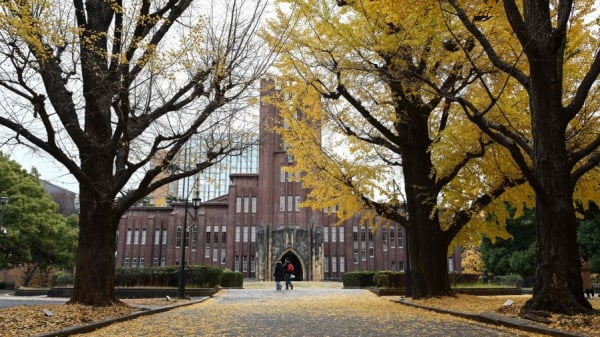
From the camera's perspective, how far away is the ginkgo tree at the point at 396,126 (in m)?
10.7

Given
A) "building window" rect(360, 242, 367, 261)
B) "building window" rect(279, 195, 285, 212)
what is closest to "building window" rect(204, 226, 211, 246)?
"building window" rect(279, 195, 285, 212)

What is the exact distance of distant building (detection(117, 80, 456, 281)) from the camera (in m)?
50.9

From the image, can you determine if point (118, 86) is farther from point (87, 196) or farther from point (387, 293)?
point (387, 293)

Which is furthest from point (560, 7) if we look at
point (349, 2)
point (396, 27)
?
point (349, 2)

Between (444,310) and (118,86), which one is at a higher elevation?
(118,86)

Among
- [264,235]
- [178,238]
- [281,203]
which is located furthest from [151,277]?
[178,238]

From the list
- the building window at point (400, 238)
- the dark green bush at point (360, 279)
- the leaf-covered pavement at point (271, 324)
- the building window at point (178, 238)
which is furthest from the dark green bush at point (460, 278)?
the building window at point (178, 238)

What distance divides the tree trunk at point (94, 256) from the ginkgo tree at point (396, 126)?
5835 millimetres

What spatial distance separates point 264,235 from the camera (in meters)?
51.6

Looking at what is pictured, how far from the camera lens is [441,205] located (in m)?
13.6

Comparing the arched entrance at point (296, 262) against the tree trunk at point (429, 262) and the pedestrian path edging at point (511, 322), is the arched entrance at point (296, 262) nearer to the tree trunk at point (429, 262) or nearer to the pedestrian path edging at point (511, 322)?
the tree trunk at point (429, 262)

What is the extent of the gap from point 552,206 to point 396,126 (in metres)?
7.31

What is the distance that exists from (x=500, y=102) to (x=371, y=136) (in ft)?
15.7

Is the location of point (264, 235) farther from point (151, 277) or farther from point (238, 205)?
point (151, 277)
